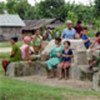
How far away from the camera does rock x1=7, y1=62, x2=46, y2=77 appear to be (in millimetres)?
13805

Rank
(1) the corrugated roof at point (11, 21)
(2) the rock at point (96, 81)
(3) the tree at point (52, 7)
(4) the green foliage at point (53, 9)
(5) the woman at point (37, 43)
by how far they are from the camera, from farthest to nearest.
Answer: (3) the tree at point (52, 7) < (1) the corrugated roof at point (11, 21) < (4) the green foliage at point (53, 9) < (5) the woman at point (37, 43) < (2) the rock at point (96, 81)

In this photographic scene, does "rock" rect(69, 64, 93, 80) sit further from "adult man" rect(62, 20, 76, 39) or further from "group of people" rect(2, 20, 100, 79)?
"adult man" rect(62, 20, 76, 39)

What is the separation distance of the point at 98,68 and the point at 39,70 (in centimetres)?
307

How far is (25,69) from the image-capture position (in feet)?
45.8

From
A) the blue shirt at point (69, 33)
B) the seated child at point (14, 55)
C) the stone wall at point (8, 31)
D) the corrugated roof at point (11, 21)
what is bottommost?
the stone wall at point (8, 31)

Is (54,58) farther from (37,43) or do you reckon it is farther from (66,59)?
(37,43)

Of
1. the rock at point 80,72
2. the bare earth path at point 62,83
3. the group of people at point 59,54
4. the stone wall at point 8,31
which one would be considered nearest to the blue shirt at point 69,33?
the group of people at point 59,54

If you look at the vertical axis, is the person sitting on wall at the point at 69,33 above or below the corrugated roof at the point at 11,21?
above

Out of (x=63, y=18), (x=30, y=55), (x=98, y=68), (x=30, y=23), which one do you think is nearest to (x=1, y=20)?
(x=30, y=23)

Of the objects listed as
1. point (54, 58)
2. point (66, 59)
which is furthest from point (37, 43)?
point (66, 59)

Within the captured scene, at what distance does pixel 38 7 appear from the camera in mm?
68500

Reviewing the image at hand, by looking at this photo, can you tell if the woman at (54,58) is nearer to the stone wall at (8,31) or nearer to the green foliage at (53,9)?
the green foliage at (53,9)

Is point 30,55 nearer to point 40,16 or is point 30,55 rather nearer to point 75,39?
point 75,39

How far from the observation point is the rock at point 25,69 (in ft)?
45.3
